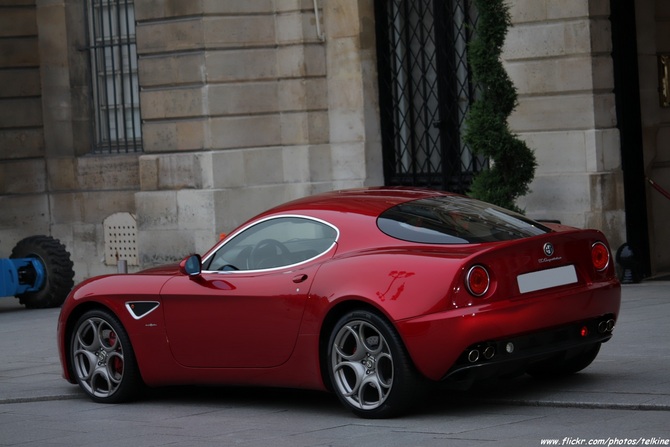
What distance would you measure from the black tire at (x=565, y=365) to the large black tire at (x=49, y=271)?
912 centimetres

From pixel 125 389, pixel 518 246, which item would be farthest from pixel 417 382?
pixel 125 389

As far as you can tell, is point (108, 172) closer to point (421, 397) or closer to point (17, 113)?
point (17, 113)

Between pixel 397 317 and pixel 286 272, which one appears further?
pixel 286 272

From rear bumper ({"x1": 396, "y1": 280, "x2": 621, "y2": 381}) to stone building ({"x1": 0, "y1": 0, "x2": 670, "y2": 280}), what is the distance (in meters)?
7.38

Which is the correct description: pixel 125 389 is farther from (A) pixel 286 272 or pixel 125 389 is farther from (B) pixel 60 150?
(B) pixel 60 150

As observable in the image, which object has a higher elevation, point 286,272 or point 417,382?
point 286,272

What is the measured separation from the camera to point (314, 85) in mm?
17984

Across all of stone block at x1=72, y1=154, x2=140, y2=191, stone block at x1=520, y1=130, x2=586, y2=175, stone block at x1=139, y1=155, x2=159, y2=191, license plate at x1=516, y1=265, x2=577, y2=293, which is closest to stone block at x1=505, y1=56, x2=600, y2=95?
stone block at x1=520, y1=130, x2=586, y2=175

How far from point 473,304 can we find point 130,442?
6.94 ft

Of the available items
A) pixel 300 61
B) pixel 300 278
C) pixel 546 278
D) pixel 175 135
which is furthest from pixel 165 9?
pixel 546 278

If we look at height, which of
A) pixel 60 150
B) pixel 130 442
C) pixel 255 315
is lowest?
pixel 130 442

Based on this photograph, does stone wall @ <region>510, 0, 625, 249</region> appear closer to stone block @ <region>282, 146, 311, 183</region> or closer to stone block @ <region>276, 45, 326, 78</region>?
stone block @ <region>276, 45, 326, 78</region>

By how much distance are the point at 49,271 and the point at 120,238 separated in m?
2.40

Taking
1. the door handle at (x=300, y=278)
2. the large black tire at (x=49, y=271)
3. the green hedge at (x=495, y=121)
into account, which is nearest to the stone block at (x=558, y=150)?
the green hedge at (x=495, y=121)
